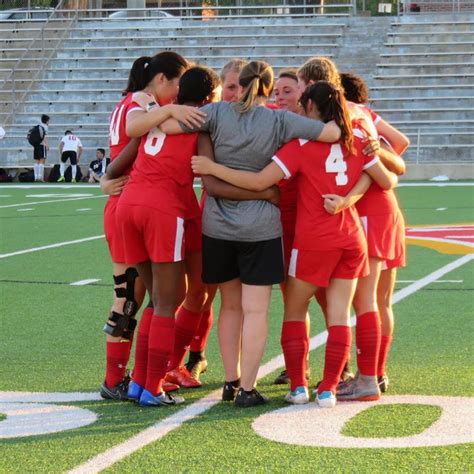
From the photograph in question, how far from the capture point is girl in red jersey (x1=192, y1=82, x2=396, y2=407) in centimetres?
546

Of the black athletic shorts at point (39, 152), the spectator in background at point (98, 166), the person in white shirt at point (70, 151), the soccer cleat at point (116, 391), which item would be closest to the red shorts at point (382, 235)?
the soccer cleat at point (116, 391)

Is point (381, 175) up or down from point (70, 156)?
up

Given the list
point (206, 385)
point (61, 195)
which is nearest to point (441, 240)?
point (206, 385)

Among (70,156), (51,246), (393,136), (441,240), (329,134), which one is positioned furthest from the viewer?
(70,156)

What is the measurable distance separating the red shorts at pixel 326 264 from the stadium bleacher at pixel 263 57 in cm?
2437

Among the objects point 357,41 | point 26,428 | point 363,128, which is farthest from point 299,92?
point 357,41

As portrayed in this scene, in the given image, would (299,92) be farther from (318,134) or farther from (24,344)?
(24,344)

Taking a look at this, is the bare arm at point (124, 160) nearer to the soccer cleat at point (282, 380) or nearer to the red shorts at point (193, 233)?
the red shorts at point (193, 233)

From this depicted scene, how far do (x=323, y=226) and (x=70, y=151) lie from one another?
23.5m

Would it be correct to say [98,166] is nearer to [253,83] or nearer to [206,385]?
[206,385]

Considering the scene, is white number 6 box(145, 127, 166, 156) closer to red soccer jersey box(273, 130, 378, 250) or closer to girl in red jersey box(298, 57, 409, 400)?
red soccer jersey box(273, 130, 378, 250)

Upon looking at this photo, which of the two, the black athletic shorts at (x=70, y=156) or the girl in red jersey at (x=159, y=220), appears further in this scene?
the black athletic shorts at (x=70, y=156)

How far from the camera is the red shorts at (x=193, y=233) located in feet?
19.0

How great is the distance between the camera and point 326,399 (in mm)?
5488
